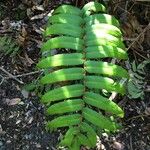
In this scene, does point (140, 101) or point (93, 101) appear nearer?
point (93, 101)

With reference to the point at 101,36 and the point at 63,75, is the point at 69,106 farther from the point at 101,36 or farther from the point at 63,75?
the point at 101,36

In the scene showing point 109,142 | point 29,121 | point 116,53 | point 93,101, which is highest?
point 116,53

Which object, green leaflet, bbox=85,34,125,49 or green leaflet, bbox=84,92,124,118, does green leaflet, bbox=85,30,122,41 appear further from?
green leaflet, bbox=84,92,124,118

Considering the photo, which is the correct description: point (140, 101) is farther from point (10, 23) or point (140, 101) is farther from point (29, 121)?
point (10, 23)

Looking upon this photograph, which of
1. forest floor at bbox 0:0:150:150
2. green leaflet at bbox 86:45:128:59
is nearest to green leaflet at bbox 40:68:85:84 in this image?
green leaflet at bbox 86:45:128:59

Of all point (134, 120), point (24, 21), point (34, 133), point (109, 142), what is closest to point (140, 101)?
point (134, 120)

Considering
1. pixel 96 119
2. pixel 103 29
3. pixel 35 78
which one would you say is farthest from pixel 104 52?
pixel 35 78
